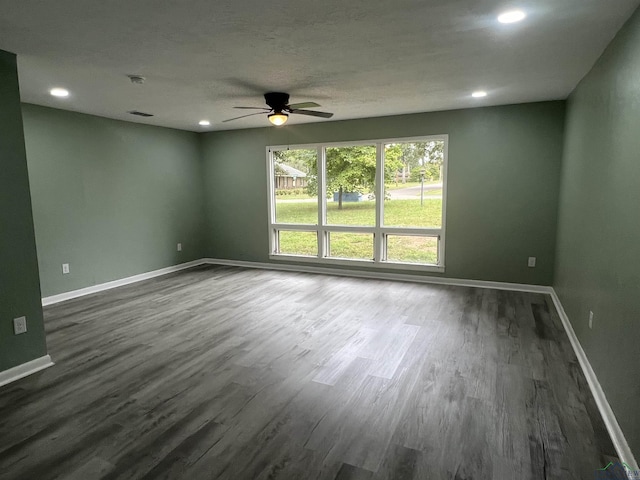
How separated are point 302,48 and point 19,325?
3.05 metres

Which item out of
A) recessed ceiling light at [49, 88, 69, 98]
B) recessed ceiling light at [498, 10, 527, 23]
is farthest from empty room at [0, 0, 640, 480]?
recessed ceiling light at [49, 88, 69, 98]

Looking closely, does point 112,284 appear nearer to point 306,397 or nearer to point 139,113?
point 139,113

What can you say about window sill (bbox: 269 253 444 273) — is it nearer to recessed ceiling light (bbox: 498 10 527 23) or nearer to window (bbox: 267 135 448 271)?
window (bbox: 267 135 448 271)

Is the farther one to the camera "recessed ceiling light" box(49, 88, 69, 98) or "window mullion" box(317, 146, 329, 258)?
"window mullion" box(317, 146, 329, 258)

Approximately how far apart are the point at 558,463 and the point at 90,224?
572 centimetres

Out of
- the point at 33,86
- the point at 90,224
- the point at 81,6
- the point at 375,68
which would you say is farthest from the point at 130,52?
the point at 90,224

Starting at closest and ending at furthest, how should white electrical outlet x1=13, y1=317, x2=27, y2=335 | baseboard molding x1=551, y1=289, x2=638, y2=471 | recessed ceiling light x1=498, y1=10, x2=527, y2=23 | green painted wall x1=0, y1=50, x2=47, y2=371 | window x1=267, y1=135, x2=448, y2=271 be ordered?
baseboard molding x1=551, y1=289, x2=638, y2=471 → recessed ceiling light x1=498, y1=10, x2=527, y2=23 → green painted wall x1=0, y1=50, x2=47, y2=371 → white electrical outlet x1=13, y1=317, x2=27, y2=335 → window x1=267, y1=135, x2=448, y2=271

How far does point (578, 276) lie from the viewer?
11.1 feet

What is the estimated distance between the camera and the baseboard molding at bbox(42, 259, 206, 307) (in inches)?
193

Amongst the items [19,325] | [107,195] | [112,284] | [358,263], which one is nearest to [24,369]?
[19,325]

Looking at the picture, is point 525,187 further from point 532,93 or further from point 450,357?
point 450,357

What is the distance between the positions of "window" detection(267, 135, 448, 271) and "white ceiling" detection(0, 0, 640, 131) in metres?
1.37

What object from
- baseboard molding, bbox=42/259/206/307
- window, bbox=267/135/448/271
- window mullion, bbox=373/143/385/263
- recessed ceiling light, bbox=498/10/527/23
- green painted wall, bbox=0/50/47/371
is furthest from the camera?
window mullion, bbox=373/143/385/263

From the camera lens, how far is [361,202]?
6.09 metres
